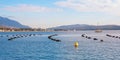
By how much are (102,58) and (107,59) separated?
5.71 ft

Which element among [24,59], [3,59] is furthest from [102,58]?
[3,59]

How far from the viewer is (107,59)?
185 ft

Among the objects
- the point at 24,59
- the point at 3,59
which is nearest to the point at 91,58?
the point at 24,59

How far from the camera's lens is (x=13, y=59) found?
57438 mm

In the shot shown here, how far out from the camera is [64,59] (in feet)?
186

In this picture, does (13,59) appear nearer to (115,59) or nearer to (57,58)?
(57,58)

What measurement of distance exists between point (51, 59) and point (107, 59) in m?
11.3

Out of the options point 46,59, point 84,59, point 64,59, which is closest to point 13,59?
point 46,59

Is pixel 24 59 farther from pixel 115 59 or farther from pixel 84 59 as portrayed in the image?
pixel 115 59

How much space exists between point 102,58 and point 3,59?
2030 centimetres

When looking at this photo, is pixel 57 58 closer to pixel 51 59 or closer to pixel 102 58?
pixel 51 59

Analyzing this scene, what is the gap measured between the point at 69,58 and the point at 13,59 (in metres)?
11.4

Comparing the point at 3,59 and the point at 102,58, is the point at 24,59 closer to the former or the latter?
the point at 3,59

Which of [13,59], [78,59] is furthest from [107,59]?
[13,59]
